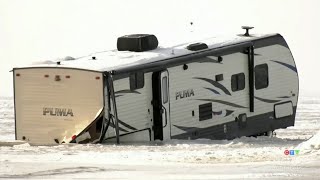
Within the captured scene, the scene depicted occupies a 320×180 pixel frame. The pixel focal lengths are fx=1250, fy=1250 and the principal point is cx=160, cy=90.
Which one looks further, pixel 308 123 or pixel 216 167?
pixel 308 123

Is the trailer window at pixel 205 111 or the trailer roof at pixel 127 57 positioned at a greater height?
the trailer roof at pixel 127 57

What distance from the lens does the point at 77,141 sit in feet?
78.6

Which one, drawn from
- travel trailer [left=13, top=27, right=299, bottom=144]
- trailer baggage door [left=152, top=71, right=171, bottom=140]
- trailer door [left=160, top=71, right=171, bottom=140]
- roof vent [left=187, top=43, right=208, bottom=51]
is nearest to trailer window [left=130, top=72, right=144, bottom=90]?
travel trailer [left=13, top=27, right=299, bottom=144]

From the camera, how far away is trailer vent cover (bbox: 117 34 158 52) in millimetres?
25828

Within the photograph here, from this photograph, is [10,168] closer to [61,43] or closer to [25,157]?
[25,157]

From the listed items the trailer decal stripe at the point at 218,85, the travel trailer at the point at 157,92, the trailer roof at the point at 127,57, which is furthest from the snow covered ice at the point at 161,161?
the trailer decal stripe at the point at 218,85

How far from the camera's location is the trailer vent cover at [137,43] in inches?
1017

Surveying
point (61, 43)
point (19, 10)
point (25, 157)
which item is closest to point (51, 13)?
point (19, 10)

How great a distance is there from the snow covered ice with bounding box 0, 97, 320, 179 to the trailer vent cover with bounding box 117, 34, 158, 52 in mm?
2706

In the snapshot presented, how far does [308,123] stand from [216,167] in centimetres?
1152

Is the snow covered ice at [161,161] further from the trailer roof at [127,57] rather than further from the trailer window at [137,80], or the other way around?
the trailer roof at [127,57]

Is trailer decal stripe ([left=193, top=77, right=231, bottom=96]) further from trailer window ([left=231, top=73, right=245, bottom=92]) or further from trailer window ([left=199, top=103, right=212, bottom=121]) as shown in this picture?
trailer window ([left=199, top=103, right=212, bottom=121])

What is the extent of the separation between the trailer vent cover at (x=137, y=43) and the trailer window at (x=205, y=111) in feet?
5.33

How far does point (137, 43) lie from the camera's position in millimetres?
25828
